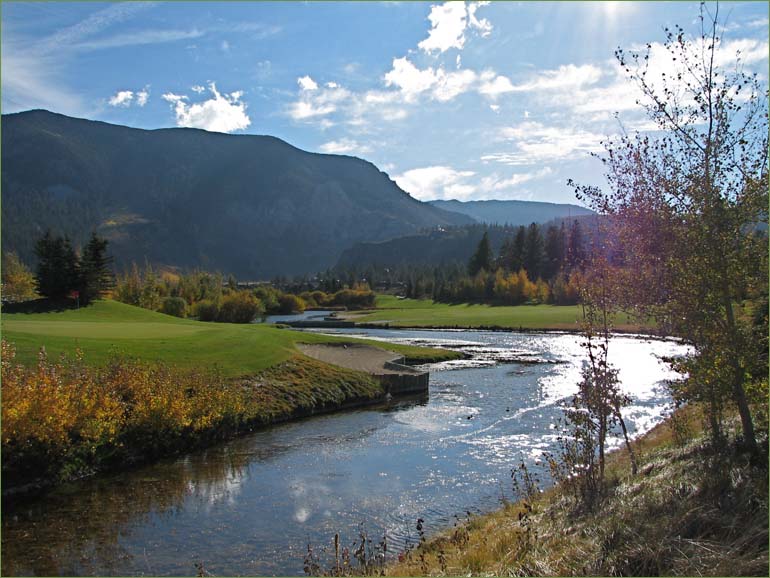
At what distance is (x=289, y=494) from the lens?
1773 cm

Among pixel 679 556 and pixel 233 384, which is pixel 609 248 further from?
pixel 233 384

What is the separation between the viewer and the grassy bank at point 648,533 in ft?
26.4

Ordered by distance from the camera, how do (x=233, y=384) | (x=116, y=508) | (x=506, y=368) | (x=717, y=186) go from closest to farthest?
(x=717, y=186) → (x=116, y=508) → (x=233, y=384) → (x=506, y=368)

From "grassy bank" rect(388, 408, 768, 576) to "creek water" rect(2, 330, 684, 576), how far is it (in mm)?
3317

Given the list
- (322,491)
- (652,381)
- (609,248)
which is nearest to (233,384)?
(322,491)

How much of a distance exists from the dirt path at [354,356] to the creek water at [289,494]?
8.32 meters

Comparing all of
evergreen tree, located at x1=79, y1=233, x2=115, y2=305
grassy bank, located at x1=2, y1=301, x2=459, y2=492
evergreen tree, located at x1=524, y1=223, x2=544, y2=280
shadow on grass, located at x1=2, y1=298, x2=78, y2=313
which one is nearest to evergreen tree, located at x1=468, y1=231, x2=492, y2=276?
evergreen tree, located at x1=524, y1=223, x2=544, y2=280

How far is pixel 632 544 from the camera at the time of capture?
8.72 meters

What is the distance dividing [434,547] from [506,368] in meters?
34.1

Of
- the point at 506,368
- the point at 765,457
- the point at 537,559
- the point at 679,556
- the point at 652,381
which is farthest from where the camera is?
the point at 506,368

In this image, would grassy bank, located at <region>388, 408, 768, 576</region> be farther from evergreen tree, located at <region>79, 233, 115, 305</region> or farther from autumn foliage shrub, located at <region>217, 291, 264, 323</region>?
autumn foliage shrub, located at <region>217, 291, 264, 323</region>

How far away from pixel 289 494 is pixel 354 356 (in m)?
26.5

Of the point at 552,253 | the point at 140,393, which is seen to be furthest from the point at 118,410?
the point at 552,253

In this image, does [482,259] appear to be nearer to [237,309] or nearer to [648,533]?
[237,309]
